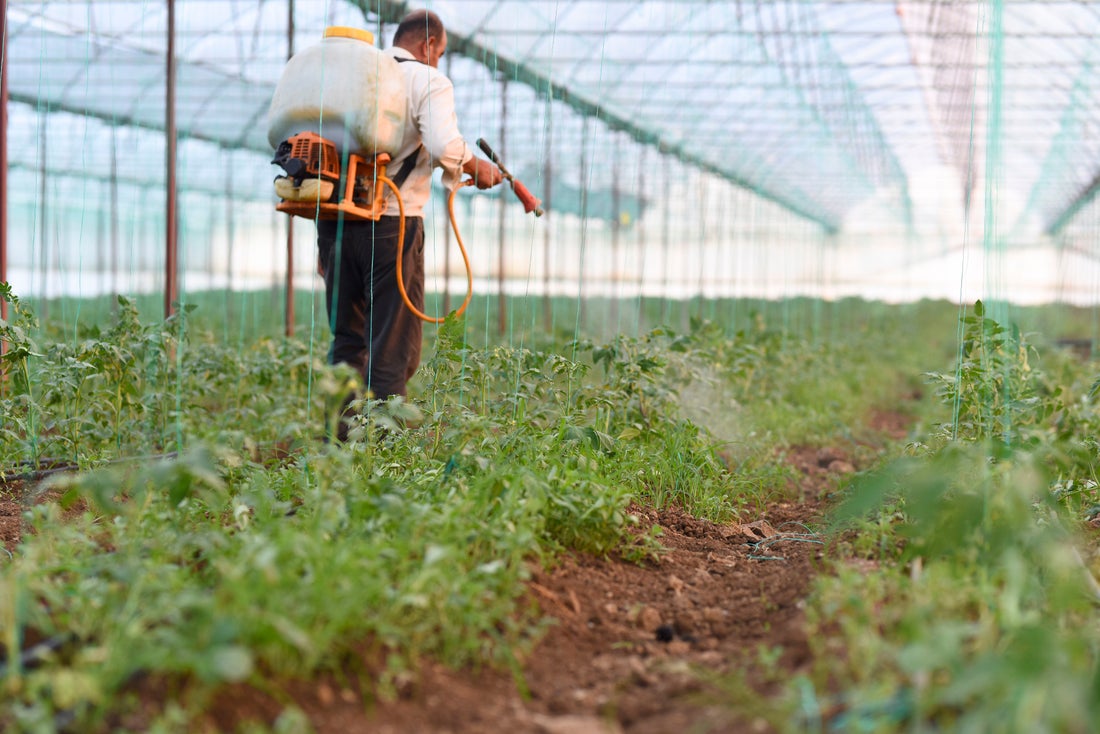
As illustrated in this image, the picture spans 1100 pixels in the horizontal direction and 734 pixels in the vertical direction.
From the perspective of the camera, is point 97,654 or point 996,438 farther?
point 996,438

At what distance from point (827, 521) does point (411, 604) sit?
1537mm

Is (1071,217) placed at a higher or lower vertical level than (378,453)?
higher

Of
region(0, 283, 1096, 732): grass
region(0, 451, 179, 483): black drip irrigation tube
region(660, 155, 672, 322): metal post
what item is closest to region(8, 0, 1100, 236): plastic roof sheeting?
region(660, 155, 672, 322): metal post

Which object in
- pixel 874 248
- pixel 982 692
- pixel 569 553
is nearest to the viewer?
pixel 982 692

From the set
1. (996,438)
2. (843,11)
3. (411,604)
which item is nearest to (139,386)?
(411,604)

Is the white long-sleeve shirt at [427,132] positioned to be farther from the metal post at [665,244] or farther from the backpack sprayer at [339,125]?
the metal post at [665,244]

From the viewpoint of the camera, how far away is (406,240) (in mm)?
3697

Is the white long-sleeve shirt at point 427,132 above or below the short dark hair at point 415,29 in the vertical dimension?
below

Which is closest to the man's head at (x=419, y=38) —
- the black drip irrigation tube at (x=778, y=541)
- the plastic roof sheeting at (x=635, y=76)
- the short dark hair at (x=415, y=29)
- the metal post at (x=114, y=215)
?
the short dark hair at (x=415, y=29)

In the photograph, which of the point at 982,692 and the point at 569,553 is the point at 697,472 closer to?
the point at 569,553

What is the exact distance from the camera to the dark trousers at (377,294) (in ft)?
12.0

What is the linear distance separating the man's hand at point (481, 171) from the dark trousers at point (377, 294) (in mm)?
277

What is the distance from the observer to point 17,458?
11.4 feet

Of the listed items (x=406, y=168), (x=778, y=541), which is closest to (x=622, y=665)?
(x=778, y=541)
